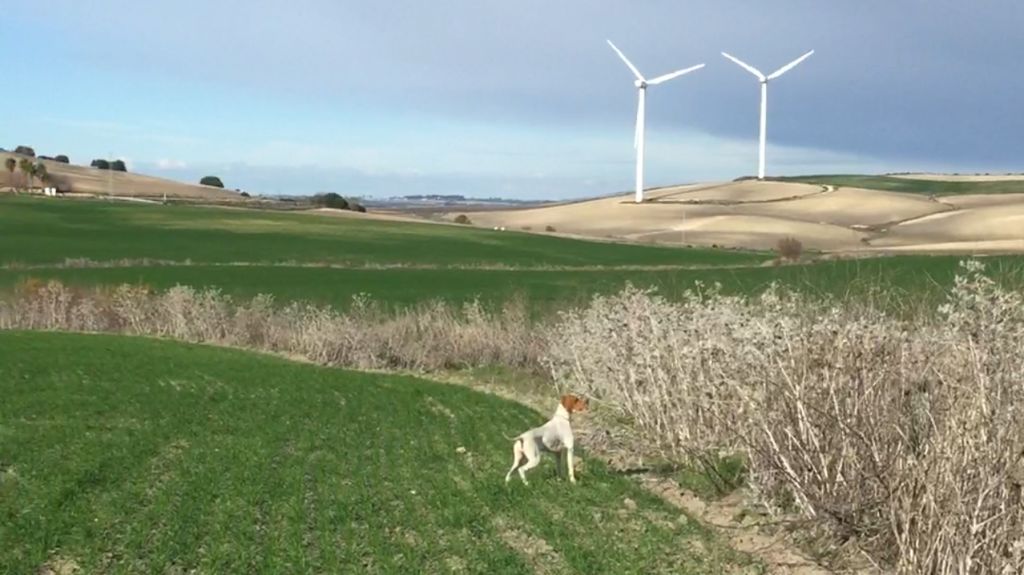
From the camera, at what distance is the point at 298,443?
17.3m

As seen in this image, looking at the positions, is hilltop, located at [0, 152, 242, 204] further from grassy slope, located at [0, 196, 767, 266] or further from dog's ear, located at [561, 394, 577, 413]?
→ dog's ear, located at [561, 394, 577, 413]

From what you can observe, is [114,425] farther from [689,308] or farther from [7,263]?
[7,263]

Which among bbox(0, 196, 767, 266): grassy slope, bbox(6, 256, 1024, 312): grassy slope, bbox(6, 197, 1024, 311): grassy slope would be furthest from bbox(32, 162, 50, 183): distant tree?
bbox(6, 256, 1024, 312): grassy slope

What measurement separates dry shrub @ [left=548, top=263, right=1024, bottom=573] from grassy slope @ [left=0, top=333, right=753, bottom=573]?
1.29 meters

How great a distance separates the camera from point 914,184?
147375 mm

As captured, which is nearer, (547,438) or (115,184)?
(547,438)

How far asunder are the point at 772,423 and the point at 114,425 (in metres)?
12.0

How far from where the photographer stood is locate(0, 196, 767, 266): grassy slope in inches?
2751

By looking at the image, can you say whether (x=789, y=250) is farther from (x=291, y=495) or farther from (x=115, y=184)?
(x=115, y=184)

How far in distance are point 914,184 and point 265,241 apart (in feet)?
330

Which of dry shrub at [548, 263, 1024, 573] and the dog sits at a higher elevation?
dry shrub at [548, 263, 1024, 573]

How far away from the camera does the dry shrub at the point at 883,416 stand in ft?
25.6

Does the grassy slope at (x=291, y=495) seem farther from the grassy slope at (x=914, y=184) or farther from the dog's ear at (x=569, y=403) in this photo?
the grassy slope at (x=914, y=184)

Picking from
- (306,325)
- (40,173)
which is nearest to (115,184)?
(40,173)
